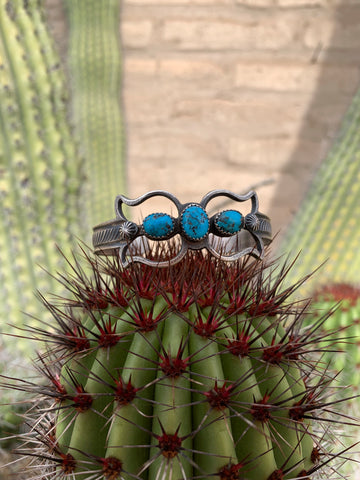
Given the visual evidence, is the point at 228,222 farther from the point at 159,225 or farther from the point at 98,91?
the point at 98,91

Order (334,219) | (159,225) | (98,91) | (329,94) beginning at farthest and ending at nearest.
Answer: (329,94) < (98,91) < (334,219) < (159,225)

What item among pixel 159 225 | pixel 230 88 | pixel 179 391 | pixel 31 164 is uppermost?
pixel 230 88

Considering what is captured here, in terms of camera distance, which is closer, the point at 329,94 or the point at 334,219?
the point at 334,219

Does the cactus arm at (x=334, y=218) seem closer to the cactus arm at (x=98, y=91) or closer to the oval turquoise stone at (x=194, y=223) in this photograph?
the cactus arm at (x=98, y=91)

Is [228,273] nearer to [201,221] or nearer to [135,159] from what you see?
[201,221]

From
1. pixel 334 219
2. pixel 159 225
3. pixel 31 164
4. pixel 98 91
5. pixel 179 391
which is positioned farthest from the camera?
pixel 98 91

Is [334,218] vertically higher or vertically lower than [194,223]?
higher

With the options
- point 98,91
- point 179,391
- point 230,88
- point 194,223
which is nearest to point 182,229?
point 194,223

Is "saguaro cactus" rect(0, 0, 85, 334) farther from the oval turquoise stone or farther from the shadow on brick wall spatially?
the shadow on brick wall
